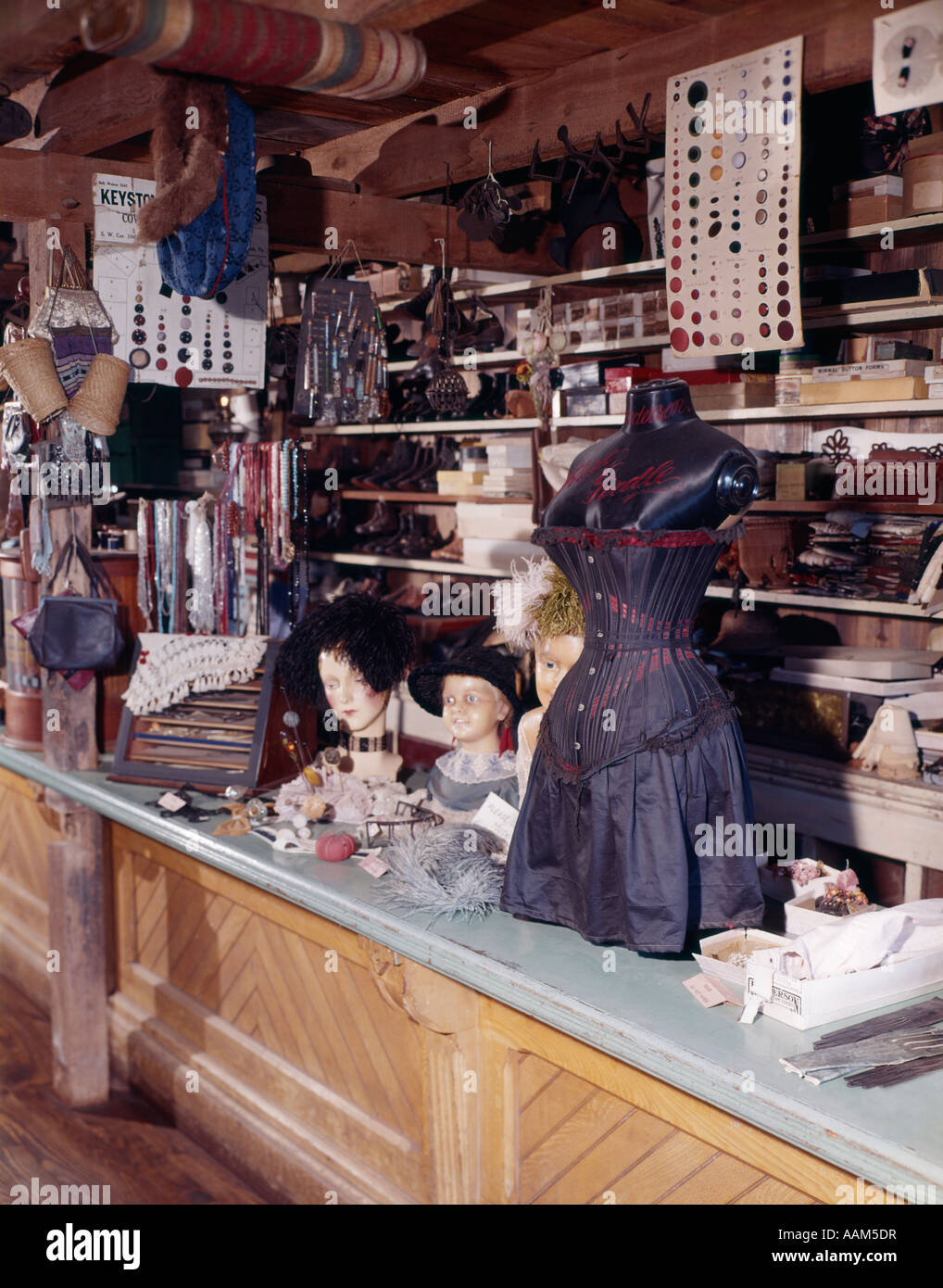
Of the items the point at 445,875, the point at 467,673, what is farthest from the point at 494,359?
the point at 445,875

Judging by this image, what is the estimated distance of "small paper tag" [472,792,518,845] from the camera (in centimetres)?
285

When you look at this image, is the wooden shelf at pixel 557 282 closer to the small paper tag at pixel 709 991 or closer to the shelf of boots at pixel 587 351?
the shelf of boots at pixel 587 351

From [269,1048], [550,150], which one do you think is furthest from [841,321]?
[269,1048]

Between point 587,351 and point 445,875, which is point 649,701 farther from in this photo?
point 587,351

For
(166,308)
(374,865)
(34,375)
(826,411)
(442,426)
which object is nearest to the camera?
(374,865)

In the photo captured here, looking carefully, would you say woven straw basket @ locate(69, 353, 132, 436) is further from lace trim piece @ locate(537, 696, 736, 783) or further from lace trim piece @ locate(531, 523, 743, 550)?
lace trim piece @ locate(537, 696, 736, 783)

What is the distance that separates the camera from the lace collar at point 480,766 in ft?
9.97

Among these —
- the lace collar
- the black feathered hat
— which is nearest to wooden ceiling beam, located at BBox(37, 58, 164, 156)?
the black feathered hat

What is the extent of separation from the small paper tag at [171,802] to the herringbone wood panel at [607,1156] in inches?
55.2

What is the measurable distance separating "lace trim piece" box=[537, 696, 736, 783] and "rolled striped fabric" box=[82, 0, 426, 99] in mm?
1280

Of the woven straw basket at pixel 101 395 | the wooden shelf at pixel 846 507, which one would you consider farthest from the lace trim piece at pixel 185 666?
the wooden shelf at pixel 846 507

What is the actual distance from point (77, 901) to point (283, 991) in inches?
40.0

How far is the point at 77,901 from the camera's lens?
3.89 meters

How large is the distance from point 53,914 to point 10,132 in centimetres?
239
